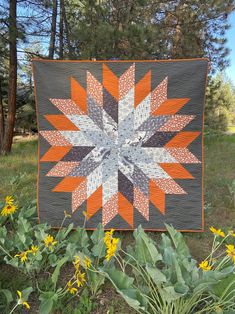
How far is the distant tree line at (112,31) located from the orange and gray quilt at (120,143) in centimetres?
393

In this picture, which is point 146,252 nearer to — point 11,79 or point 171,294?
point 171,294

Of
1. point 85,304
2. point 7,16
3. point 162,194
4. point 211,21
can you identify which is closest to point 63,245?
point 85,304

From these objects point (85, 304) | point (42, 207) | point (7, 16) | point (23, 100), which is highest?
point (7, 16)

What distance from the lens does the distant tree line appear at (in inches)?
256

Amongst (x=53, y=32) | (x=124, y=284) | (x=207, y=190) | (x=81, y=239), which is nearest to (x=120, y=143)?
(x=81, y=239)

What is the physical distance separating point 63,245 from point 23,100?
10.7 m

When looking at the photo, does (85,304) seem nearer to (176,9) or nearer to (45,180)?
(45,180)

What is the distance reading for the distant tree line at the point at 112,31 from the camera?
6.49 m

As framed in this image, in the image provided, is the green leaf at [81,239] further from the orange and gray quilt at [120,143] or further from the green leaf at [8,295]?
the green leaf at [8,295]

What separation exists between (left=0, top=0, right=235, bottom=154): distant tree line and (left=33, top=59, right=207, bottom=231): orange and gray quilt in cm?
393

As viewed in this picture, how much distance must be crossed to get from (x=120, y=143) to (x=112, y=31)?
416 centimetres

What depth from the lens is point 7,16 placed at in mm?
6832

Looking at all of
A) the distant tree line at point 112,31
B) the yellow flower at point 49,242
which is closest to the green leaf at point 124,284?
the yellow flower at point 49,242

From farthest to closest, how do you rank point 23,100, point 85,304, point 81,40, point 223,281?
point 23,100, point 81,40, point 85,304, point 223,281
